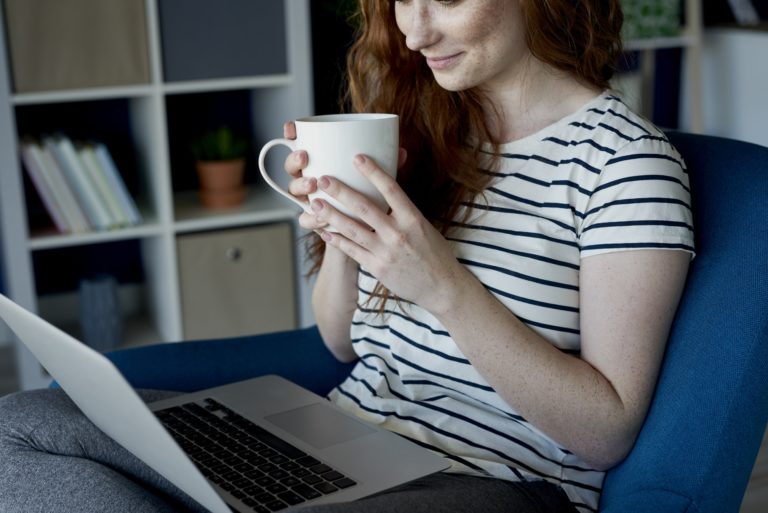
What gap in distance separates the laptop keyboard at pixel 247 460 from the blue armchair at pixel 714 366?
1.08 feet

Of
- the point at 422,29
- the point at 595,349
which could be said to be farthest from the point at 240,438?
the point at 422,29

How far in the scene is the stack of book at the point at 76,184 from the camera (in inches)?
95.9

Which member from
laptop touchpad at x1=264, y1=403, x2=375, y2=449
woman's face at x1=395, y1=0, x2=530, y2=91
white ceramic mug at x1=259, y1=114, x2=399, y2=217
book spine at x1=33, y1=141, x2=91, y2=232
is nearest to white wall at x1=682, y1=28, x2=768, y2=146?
book spine at x1=33, y1=141, x2=91, y2=232

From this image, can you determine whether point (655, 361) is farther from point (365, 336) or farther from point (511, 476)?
point (365, 336)

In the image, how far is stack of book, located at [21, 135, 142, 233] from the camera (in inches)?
95.9

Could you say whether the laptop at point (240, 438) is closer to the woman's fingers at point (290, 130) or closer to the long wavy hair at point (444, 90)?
the long wavy hair at point (444, 90)

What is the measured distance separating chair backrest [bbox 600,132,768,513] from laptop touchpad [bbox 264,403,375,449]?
0.32 m

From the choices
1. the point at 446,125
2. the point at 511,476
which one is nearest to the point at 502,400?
the point at 511,476

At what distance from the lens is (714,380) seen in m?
1.08

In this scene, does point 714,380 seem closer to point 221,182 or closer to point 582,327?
point 582,327

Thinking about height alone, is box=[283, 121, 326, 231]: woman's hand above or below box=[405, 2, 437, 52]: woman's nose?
below

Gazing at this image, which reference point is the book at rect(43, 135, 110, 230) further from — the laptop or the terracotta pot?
the laptop

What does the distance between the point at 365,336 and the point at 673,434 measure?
453 millimetres

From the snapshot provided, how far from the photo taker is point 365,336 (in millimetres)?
1371
